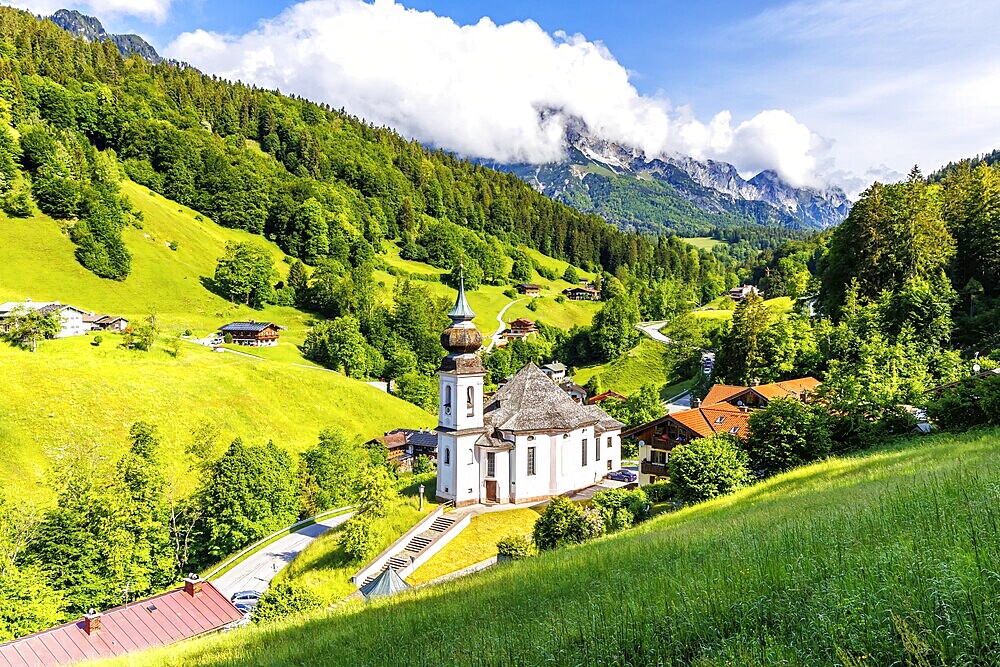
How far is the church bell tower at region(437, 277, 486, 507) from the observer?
40.6m

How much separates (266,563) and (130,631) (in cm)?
1625

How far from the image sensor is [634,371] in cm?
9588

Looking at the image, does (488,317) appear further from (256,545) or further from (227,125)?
(227,125)

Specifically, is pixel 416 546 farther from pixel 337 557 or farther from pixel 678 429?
pixel 678 429

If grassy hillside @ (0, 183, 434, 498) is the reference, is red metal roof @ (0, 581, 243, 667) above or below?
below

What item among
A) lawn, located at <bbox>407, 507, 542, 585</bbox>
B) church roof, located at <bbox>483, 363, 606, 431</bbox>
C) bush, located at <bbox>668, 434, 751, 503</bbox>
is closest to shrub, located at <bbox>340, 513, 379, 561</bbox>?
lawn, located at <bbox>407, 507, 542, 585</bbox>

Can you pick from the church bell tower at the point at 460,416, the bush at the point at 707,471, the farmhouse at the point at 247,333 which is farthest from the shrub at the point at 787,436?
the farmhouse at the point at 247,333

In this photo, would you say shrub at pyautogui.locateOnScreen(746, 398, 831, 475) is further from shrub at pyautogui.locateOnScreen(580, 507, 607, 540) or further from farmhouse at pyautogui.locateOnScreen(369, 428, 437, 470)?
farmhouse at pyautogui.locateOnScreen(369, 428, 437, 470)

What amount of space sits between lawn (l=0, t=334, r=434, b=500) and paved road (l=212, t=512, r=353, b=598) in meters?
17.6

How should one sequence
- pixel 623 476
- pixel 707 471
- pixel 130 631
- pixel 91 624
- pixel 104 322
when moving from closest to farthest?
pixel 91 624 < pixel 130 631 < pixel 707 471 < pixel 623 476 < pixel 104 322

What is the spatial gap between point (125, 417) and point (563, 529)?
49530 mm

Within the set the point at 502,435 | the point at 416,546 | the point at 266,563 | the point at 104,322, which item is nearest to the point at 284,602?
the point at 416,546

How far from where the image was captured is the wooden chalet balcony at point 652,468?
46719 mm

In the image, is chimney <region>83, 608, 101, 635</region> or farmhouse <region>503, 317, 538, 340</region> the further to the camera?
farmhouse <region>503, 317, 538, 340</region>
